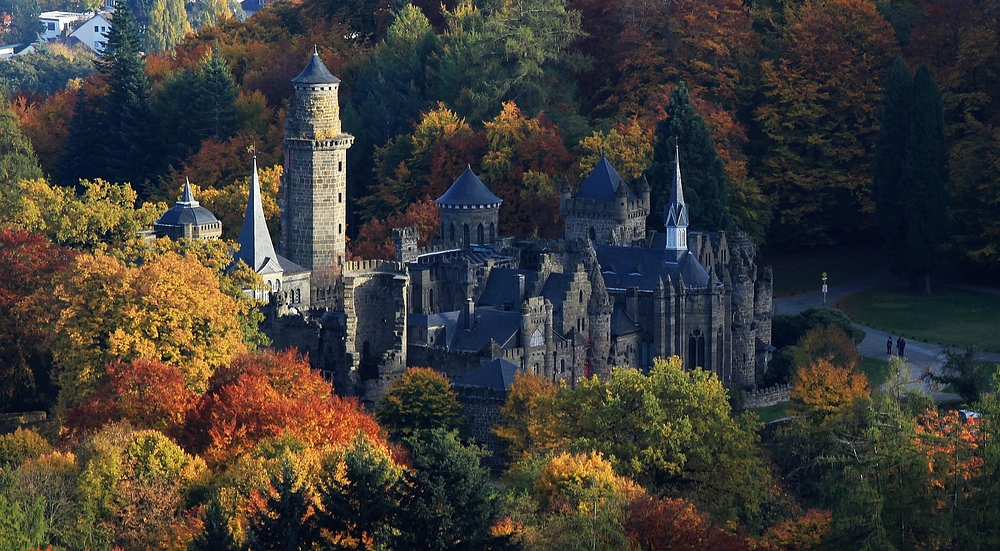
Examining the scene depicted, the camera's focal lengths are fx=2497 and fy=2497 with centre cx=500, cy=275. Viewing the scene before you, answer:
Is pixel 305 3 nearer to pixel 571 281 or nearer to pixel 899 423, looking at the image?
pixel 571 281

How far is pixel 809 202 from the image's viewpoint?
410 feet

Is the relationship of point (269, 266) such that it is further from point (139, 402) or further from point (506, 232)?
point (506, 232)

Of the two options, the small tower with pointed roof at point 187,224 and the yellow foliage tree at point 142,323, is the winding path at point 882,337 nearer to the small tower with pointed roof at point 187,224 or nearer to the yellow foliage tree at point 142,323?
the small tower with pointed roof at point 187,224

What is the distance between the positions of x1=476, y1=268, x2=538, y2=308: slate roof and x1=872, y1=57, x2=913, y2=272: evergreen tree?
2274 centimetres

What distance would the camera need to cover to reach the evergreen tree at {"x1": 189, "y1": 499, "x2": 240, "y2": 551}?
69.4 m

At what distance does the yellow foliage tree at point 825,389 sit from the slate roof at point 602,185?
17.8 m

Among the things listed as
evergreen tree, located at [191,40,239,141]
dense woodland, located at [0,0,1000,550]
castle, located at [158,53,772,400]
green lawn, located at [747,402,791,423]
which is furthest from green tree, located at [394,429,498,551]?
evergreen tree, located at [191,40,239,141]

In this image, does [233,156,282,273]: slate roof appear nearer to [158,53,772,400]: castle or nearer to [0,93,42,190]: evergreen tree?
[158,53,772,400]: castle

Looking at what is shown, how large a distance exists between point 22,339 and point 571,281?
2221 centimetres

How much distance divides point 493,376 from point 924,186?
30606mm

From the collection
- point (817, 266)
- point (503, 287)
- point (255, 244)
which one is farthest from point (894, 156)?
point (255, 244)

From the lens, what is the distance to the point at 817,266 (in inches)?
4872

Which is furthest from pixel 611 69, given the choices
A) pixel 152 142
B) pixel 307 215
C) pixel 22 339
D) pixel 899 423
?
pixel 899 423

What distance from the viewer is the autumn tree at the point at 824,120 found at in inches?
4911
